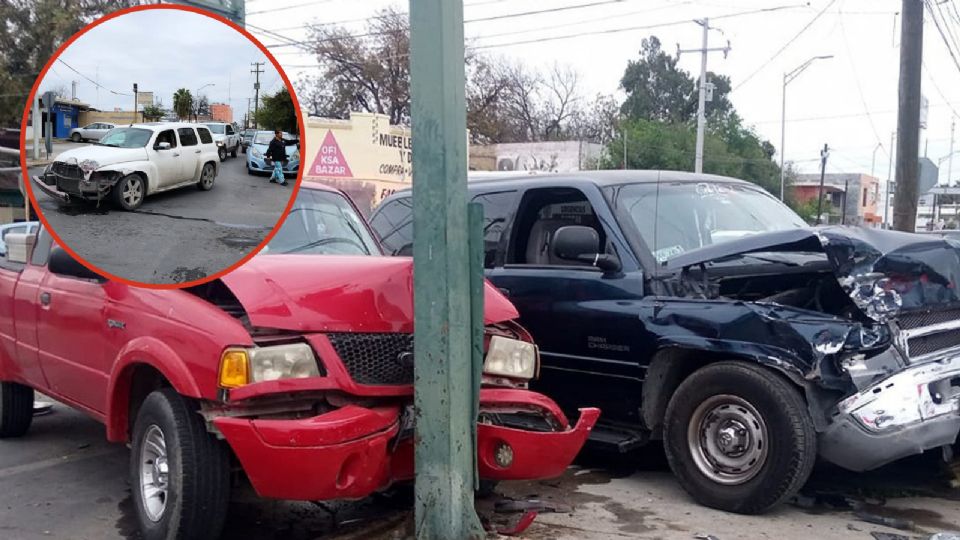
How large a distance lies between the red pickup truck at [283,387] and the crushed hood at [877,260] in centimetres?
157

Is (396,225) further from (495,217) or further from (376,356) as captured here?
(376,356)

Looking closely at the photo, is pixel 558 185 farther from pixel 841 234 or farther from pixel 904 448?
A: pixel 904 448

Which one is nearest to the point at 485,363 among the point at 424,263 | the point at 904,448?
the point at 424,263

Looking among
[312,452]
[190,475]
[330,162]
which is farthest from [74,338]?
[330,162]

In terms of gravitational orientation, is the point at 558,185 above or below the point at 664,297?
above

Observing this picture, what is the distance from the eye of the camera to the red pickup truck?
12.9 feet

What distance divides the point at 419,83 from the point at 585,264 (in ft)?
7.92

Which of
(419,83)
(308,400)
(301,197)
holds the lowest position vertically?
(308,400)

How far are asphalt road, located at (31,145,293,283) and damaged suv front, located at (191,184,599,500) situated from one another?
2.53 feet

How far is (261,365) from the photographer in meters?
3.95

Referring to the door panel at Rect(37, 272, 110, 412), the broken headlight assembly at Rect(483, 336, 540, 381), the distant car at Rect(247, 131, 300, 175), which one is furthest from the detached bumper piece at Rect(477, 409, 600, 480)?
the door panel at Rect(37, 272, 110, 412)

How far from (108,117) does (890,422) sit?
13.3 feet

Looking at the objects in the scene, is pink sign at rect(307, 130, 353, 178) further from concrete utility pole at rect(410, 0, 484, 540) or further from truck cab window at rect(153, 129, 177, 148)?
truck cab window at rect(153, 129, 177, 148)

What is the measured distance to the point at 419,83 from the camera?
422cm
